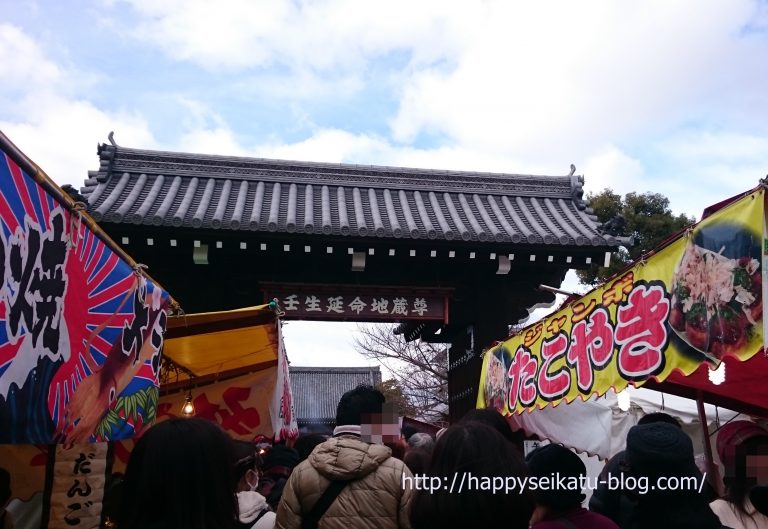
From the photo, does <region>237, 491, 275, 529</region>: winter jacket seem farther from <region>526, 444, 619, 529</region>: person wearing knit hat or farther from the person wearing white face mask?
<region>526, 444, 619, 529</region>: person wearing knit hat

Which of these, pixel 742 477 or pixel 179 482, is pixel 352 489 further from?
pixel 742 477

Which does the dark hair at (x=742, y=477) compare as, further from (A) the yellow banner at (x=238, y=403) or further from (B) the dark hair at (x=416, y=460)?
(A) the yellow banner at (x=238, y=403)

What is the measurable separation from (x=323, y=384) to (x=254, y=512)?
36.2 meters

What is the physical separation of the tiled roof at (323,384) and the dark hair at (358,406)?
111 ft

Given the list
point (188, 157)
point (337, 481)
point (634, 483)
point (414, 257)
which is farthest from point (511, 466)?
point (188, 157)

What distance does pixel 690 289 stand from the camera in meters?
3.26

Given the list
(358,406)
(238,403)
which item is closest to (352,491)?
(358,406)

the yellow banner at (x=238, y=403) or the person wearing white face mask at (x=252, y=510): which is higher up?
the yellow banner at (x=238, y=403)

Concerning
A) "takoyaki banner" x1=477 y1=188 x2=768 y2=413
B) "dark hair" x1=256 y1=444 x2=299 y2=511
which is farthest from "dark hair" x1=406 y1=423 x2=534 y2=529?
"dark hair" x1=256 y1=444 x2=299 y2=511

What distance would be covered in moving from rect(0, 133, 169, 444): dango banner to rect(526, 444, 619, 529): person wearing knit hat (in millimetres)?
2010

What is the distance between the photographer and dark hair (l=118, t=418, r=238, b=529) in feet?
6.84

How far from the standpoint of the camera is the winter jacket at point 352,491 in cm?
294

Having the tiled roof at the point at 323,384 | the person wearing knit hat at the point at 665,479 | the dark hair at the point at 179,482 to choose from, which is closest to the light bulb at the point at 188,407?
the dark hair at the point at 179,482

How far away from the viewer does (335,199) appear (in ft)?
31.9
